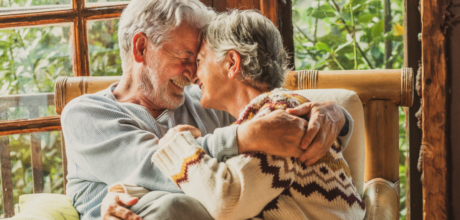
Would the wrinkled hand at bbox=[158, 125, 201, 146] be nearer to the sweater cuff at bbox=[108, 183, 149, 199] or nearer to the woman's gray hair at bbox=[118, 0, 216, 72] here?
the sweater cuff at bbox=[108, 183, 149, 199]

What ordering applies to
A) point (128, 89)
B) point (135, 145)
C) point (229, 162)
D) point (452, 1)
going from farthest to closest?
point (452, 1) < point (128, 89) < point (135, 145) < point (229, 162)

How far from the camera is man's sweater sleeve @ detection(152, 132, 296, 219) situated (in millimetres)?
919

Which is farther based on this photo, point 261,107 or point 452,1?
point 452,1

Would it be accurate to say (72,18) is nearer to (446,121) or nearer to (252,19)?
(252,19)

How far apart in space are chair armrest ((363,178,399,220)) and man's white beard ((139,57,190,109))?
0.81 meters

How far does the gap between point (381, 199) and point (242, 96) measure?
0.62 meters

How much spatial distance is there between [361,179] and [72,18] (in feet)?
5.62

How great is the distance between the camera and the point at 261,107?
3.50 ft

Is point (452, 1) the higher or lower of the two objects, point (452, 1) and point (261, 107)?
the higher

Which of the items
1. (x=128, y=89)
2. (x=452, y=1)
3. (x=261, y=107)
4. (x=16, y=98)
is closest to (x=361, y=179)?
(x=261, y=107)

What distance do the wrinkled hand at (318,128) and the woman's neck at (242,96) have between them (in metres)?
0.22

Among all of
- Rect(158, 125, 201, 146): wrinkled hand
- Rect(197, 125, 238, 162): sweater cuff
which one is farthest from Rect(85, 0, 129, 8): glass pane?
Rect(197, 125, 238, 162): sweater cuff

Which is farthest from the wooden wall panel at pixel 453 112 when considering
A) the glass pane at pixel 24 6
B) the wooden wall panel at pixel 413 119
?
the glass pane at pixel 24 6

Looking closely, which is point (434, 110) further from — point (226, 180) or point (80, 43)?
point (80, 43)
